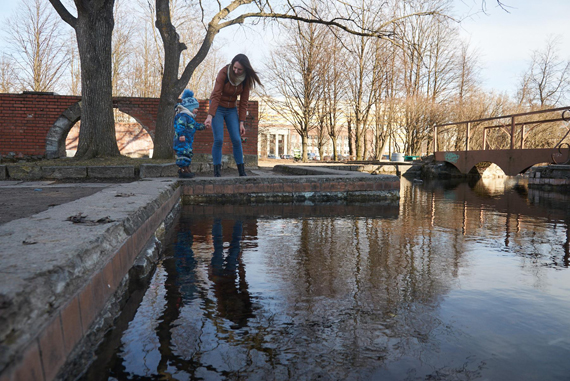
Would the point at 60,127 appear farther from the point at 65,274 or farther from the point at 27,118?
the point at 65,274

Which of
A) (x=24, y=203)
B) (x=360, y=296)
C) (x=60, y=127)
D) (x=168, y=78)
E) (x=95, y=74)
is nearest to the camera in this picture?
(x=360, y=296)

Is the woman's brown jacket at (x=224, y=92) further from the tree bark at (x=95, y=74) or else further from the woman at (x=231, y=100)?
the tree bark at (x=95, y=74)

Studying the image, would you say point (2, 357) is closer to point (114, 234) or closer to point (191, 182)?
point (114, 234)

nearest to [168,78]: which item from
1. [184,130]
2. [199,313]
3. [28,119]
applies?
[184,130]

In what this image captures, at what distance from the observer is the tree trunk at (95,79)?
8078 millimetres

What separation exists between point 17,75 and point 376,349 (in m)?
31.5

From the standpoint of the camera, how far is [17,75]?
2642 cm

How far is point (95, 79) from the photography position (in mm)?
8227

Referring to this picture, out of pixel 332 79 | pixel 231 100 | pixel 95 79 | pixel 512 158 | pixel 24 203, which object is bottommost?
pixel 24 203

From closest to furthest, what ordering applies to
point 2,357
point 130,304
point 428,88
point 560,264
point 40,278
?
point 2,357, point 40,278, point 130,304, point 560,264, point 428,88

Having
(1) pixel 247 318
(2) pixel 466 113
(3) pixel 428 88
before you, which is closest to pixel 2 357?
(1) pixel 247 318

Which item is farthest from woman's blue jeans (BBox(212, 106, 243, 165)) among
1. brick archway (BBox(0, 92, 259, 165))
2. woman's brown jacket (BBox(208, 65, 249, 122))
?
brick archway (BBox(0, 92, 259, 165))

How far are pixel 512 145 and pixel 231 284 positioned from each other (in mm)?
11562

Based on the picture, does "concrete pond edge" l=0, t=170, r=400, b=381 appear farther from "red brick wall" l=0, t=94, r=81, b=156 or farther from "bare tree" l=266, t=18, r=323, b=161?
"bare tree" l=266, t=18, r=323, b=161
